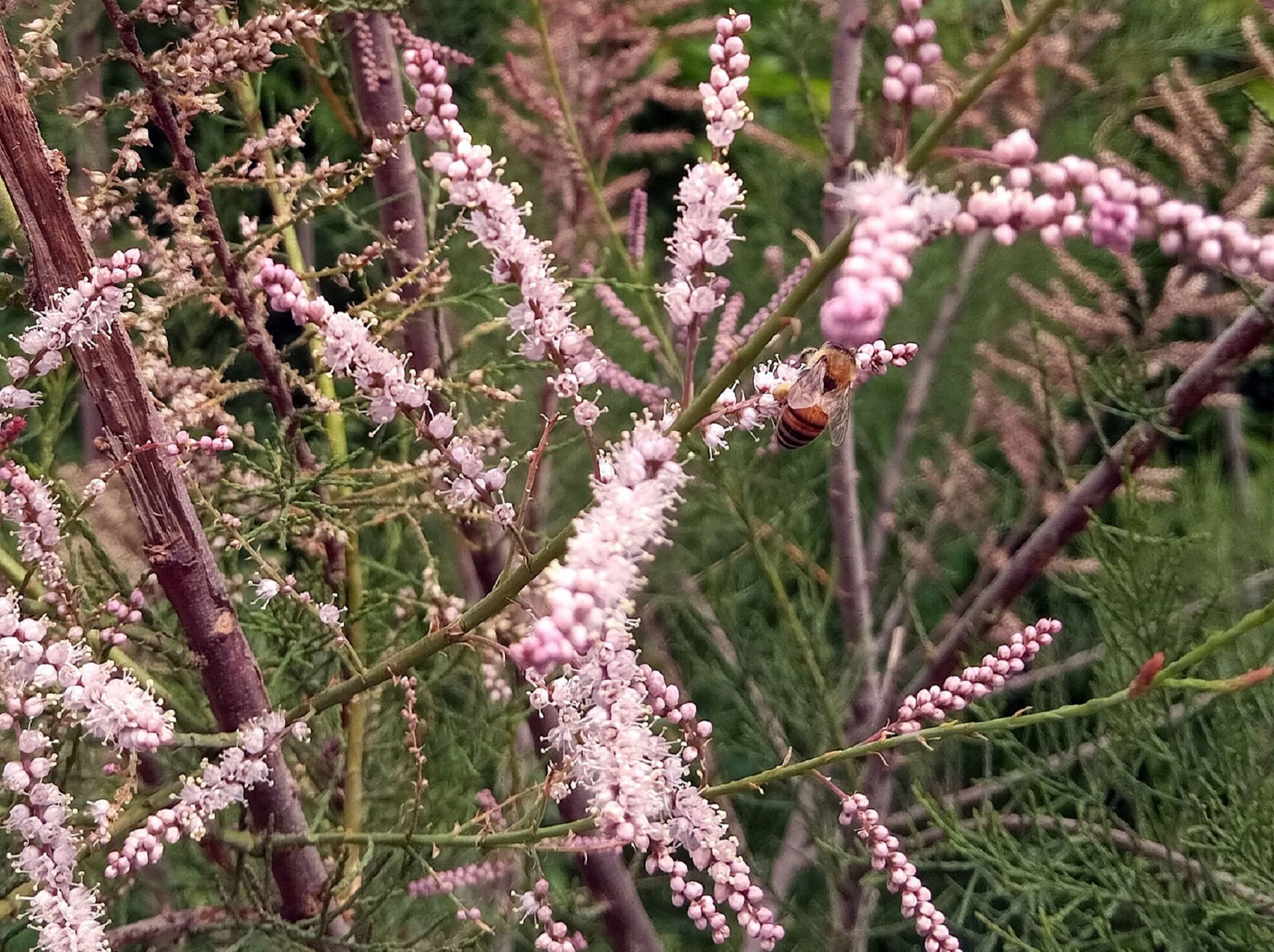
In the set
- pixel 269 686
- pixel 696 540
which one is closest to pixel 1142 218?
pixel 269 686

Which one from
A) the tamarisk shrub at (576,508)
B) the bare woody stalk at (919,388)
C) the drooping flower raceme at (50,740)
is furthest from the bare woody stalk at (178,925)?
Result: the bare woody stalk at (919,388)

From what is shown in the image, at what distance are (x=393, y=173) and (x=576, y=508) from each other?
642 mm

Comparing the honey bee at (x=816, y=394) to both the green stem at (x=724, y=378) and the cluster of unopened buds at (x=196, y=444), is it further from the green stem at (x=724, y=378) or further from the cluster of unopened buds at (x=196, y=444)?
the cluster of unopened buds at (x=196, y=444)

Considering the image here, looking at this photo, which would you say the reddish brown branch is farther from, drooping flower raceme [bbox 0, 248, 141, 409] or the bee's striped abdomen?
the bee's striped abdomen

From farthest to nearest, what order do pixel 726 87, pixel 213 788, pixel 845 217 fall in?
pixel 845 217, pixel 213 788, pixel 726 87

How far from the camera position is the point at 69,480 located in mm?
744

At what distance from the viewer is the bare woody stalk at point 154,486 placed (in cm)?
39

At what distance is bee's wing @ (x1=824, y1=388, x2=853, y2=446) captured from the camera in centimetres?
51

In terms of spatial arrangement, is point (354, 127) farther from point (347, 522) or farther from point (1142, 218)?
point (1142, 218)

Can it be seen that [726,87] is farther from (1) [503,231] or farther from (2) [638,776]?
(2) [638,776]

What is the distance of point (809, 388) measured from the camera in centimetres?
49

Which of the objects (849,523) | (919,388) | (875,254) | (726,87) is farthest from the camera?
(919,388)

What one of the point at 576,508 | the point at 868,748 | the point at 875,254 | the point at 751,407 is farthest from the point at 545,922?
the point at 576,508

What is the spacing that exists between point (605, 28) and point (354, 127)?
490 mm
